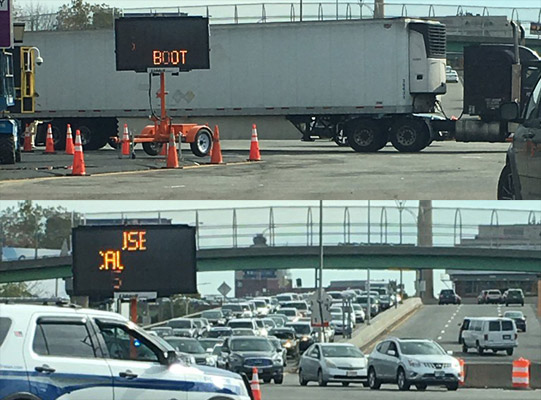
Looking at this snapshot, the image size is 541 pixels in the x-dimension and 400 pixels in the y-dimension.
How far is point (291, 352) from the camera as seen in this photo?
49469mm

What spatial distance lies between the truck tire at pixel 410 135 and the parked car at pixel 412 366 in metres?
12.9

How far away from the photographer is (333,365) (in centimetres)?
2830

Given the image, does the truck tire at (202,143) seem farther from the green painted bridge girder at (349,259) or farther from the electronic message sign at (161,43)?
the green painted bridge girder at (349,259)

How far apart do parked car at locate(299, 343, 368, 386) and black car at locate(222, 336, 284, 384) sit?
1887mm

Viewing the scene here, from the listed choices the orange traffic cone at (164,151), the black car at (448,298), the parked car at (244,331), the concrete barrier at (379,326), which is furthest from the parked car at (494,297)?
the orange traffic cone at (164,151)

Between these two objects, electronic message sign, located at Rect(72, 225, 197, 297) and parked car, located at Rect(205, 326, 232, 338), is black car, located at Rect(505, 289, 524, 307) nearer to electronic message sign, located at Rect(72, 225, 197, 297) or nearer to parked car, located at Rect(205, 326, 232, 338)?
parked car, located at Rect(205, 326, 232, 338)

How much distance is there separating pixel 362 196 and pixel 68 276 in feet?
126

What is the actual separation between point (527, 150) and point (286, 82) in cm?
2550

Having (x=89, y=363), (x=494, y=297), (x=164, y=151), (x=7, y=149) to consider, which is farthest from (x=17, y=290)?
(x=89, y=363)

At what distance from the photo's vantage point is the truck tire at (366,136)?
1539 inches

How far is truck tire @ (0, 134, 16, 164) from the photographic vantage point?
31234 mm

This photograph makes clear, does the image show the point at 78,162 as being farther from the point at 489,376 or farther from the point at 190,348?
the point at 489,376

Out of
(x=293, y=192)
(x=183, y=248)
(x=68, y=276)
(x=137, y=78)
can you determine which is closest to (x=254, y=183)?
(x=293, y=192)

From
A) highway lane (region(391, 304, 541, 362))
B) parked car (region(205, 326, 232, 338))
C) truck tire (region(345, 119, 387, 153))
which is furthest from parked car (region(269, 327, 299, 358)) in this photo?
truck tire (region(345, 119, 387, 153))
